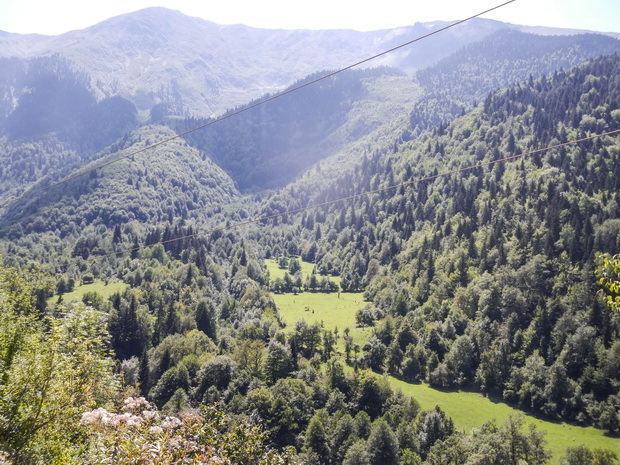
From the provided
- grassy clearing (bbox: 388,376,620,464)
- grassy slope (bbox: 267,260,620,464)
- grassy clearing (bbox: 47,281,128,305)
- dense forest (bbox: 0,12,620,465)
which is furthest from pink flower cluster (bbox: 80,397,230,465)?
grassy clearing (bbox: 47,281,128,305)

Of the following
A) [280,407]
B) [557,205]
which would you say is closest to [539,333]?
[557,205]

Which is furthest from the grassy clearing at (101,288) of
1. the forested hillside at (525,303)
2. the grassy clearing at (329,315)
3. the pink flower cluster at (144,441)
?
the pink flower cluster at (144,441)

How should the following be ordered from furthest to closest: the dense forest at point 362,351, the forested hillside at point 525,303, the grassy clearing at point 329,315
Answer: the grassy clearing at point 329,315
the forested hillside at point 525,303
the dense forest at point 362,351

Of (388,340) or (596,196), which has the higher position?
(596,196)

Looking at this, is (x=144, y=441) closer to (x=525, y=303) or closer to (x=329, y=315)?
(x=525, y=303)

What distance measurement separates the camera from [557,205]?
158m

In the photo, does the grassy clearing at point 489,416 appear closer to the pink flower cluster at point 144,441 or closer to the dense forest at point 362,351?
the dense forest at point 362,351

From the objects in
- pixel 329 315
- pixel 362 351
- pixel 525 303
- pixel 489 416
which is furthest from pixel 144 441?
pixel 329 315

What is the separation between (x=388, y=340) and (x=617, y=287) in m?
134

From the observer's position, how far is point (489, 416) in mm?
102625

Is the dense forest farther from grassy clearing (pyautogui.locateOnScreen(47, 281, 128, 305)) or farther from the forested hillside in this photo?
grassy clearing (pyautogui.locateOnScreen(47, 281, 128, 305))

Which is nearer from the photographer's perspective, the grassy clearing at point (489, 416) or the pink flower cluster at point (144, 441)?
the pink flower cluster at point (144, 441)

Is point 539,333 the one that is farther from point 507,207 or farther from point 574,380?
point 507,207

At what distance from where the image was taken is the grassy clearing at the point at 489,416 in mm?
90750
